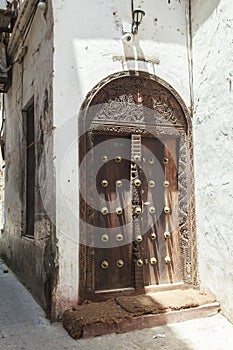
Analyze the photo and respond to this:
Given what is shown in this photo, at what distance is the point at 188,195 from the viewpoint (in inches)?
154

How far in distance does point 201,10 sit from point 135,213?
2.30 m

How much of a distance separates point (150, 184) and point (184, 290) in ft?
3.82

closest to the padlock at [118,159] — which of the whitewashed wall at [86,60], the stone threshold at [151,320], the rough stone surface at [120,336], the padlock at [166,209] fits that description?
the whitewashed wall at [86,60]

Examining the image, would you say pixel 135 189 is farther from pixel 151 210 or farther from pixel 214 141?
pixel 214 141

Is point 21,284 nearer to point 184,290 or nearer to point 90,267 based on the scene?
point 90,267

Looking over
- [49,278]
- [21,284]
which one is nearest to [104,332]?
[49,278]

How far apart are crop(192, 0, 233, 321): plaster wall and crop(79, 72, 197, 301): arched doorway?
0.16 meters

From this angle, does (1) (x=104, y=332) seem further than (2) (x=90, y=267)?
No

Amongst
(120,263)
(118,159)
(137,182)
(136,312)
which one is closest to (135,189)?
(137,182)

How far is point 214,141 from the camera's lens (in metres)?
3.61

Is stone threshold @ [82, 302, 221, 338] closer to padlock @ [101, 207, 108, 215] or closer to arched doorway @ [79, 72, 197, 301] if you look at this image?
arched doorway @ [79, 72, 197, 301]

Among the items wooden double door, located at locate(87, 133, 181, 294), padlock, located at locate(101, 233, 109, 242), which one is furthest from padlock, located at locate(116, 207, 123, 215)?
padlock, located at locate(101, 233, 109, 242)

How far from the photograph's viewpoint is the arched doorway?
140 inches

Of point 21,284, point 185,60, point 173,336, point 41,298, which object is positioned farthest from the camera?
point 21,284
